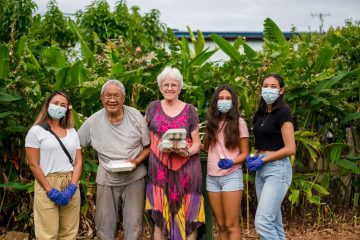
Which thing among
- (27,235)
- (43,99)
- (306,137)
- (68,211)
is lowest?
(27,235)

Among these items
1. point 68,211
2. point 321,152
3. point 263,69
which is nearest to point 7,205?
point 68,211

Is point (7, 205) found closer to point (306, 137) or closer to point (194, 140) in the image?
point (194, 140)

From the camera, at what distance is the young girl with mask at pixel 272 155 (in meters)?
4.93

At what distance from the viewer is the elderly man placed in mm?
5090

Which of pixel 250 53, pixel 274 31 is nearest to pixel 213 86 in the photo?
pixel 250 53

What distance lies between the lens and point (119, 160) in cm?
507

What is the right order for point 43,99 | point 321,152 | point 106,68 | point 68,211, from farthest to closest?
point 321,152 → point 106,68 → point 43,99 → point 68,211

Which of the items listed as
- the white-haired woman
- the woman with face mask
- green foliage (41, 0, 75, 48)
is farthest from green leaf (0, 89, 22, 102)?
green foliage (41, 0, 75, 48)

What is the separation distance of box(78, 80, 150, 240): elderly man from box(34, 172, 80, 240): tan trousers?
0.28 metres

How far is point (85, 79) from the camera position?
6.46 m

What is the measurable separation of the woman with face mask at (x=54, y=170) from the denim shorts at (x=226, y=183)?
47.0 inches

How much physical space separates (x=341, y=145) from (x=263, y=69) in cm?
145

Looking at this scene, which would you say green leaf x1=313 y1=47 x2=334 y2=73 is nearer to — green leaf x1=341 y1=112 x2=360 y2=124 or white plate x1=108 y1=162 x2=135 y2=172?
green leaf x1=341 y1=112 x2=360 y2=124

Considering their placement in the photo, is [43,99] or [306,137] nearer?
[43,99]
